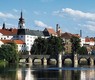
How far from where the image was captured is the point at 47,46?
148 metres

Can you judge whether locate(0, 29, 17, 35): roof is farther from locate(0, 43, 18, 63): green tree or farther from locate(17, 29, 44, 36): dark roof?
locate(0, 43, 18, 63): green tree

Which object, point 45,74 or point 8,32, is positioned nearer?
point 45,74

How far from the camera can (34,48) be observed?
506 ft

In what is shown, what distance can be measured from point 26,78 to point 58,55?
58141mm

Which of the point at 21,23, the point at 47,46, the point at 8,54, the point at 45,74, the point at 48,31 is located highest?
the point at 21,23

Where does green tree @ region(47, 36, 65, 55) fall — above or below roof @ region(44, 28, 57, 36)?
below

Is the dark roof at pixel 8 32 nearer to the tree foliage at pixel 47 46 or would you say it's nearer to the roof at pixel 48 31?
the roof at pixel 48 31

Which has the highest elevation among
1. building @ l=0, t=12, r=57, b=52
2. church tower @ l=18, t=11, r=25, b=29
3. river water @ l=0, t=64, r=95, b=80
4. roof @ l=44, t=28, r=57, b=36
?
church tower @ l=18, t=11, r=25, b=29

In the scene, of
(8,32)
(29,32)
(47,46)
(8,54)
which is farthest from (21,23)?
(8,54)

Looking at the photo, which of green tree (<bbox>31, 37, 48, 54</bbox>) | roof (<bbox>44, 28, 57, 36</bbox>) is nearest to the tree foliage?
green tree (<bbox>31, 37, 48, 54</bbox>)

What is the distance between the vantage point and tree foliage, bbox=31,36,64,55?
147 metres

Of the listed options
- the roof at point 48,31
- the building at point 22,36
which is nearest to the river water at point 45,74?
the building at point 22,36

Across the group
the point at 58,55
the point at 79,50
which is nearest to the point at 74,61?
the point at 58,55

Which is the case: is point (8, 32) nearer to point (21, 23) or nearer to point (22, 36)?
point (22, 36)
